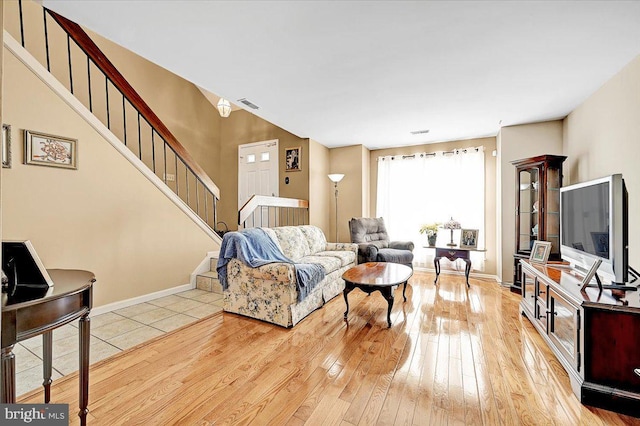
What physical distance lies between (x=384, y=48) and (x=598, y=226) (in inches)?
84.7

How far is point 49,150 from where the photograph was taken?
8.45 ft

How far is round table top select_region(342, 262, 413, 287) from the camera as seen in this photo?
2.72m

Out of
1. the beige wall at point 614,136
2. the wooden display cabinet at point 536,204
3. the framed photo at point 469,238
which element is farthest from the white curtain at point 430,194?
the beige wall at point 614,136

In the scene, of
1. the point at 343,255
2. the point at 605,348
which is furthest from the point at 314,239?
the point at 605,348

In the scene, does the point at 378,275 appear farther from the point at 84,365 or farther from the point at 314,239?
Result: the point at 84,365

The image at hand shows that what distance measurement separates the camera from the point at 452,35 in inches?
83.7

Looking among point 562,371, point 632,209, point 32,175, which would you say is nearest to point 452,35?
point 632,209

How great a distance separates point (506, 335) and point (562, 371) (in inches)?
22.0

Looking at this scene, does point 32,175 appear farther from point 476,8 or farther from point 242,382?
point 476,8

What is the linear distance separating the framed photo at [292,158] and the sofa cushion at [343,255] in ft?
5.82

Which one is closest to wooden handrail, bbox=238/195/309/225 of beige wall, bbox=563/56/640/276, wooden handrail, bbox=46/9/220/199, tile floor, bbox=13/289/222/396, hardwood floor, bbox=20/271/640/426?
wooden handrail, bbox=46/9/220/199

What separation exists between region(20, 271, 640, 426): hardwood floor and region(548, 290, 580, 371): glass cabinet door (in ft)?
0.59

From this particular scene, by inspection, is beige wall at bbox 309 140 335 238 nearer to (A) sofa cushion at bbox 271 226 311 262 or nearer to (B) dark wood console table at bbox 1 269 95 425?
(A) sofa cushion at bbox 271 226 311 262

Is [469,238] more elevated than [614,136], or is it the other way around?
[614,136]
